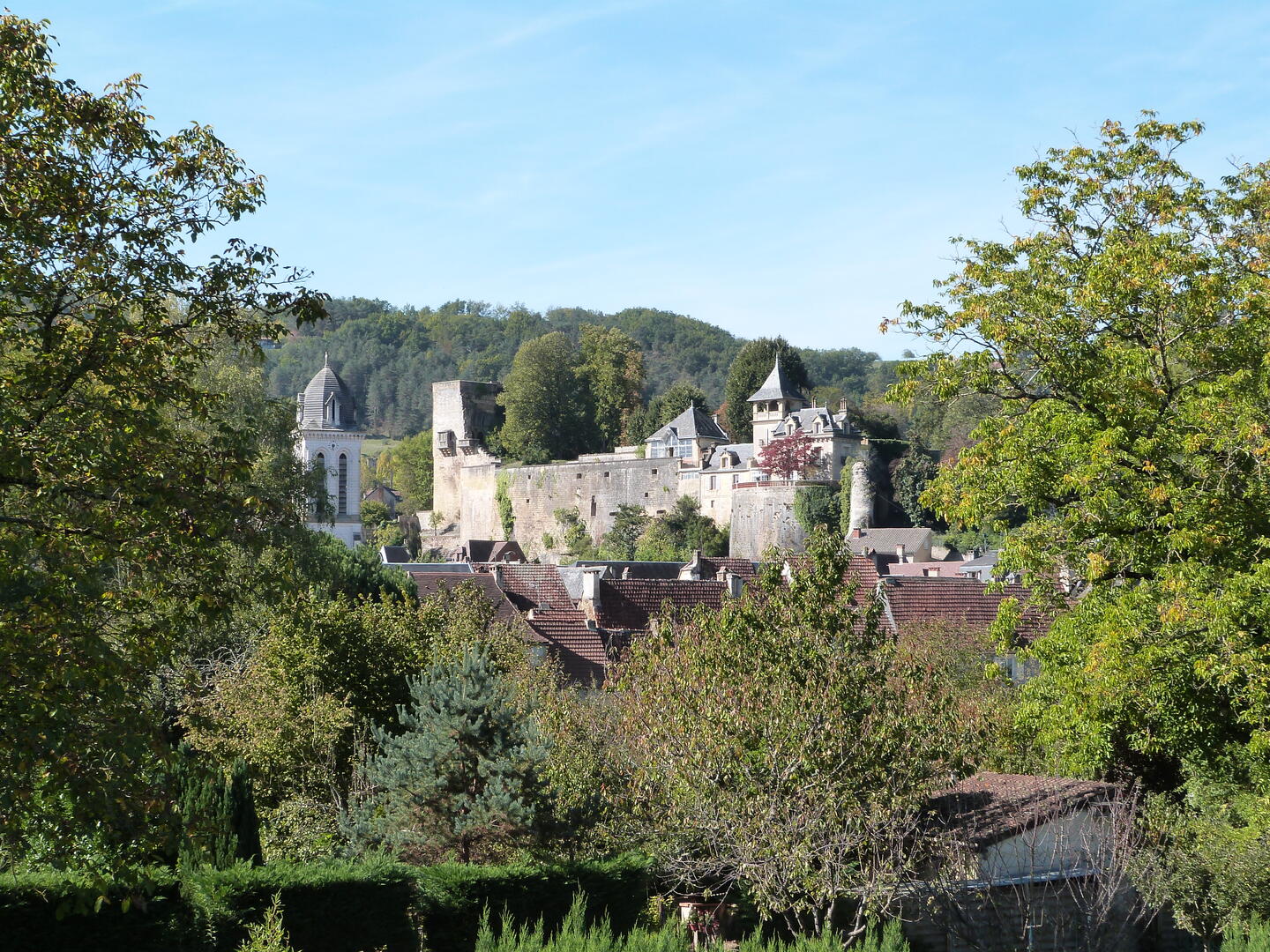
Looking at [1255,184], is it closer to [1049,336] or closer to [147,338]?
[1049,336]

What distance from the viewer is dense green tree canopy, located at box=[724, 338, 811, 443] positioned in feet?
285

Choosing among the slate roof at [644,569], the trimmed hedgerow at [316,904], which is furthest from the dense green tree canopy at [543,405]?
the trimmed hedgerow at [316,904]

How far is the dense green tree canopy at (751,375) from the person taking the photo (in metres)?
86.9

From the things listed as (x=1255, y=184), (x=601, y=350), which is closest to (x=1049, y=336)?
(x=1255, y=184)

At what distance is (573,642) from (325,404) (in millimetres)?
47319

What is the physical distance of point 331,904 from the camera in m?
12.1

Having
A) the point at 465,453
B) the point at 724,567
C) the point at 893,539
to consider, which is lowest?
the point at 724,567

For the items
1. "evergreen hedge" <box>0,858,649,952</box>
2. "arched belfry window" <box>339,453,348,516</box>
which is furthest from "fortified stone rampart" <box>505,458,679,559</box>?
"evergreen hedge" <box>0,858,649,952</box>

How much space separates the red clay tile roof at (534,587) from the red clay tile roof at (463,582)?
585mm

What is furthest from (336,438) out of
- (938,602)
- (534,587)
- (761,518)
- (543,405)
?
(938,602)

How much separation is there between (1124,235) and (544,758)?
34.4ft

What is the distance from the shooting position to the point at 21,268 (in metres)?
8.74

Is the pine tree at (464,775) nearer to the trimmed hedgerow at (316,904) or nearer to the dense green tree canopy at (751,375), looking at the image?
the trimmed hedgerow at (316,904)

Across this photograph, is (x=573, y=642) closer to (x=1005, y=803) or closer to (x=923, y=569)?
(x=1005, y=803)
